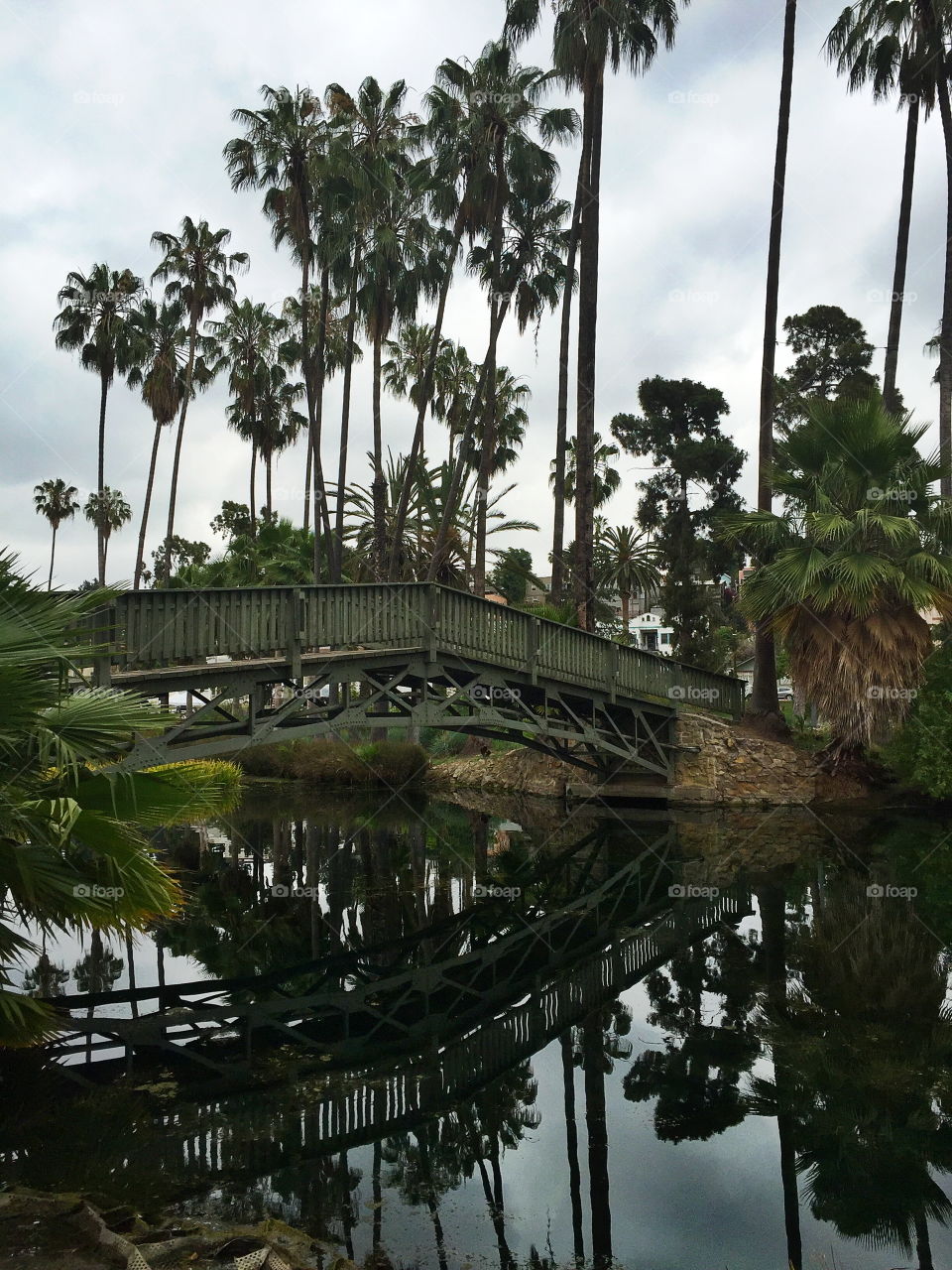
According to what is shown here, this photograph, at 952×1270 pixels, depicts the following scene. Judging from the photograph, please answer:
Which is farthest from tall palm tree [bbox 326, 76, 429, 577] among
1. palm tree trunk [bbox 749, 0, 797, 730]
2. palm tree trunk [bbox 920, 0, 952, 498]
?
palm tree trunk [bbox 920, 0, 952, 498]

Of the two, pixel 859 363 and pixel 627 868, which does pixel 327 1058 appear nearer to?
pixel 627 868

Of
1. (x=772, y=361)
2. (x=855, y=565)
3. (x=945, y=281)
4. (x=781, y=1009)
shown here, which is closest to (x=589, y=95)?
(x=772, y=361)

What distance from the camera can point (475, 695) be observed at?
19.9 meters

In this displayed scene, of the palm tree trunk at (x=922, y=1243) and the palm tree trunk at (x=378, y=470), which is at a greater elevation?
the palm tree trunk at (x=378, y=470)

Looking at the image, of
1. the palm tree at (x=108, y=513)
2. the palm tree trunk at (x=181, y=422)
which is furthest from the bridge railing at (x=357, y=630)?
the palm tree at (x=108, y=513)

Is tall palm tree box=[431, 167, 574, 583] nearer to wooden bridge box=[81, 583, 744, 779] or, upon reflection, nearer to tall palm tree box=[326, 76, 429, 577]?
tall palm tree box=[326, 76, 429, 577]

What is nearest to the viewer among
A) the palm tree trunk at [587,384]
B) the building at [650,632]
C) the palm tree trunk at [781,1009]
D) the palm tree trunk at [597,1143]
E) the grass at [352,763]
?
the palm tree trunk at [597,1143]

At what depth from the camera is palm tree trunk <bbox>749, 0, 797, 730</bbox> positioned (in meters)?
25.0

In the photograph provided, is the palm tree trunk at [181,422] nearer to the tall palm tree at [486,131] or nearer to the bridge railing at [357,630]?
the tall palm tree at [486,131]

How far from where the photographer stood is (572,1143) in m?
6.57

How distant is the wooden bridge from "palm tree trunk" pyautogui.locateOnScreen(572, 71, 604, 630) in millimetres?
3180

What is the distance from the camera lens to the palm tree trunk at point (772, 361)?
82.1ft

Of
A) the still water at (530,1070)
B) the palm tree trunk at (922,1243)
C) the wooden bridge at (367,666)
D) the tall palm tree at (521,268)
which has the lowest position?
the palm tree trunk at (922,1243)

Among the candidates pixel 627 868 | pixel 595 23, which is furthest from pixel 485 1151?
pixel 595 23
